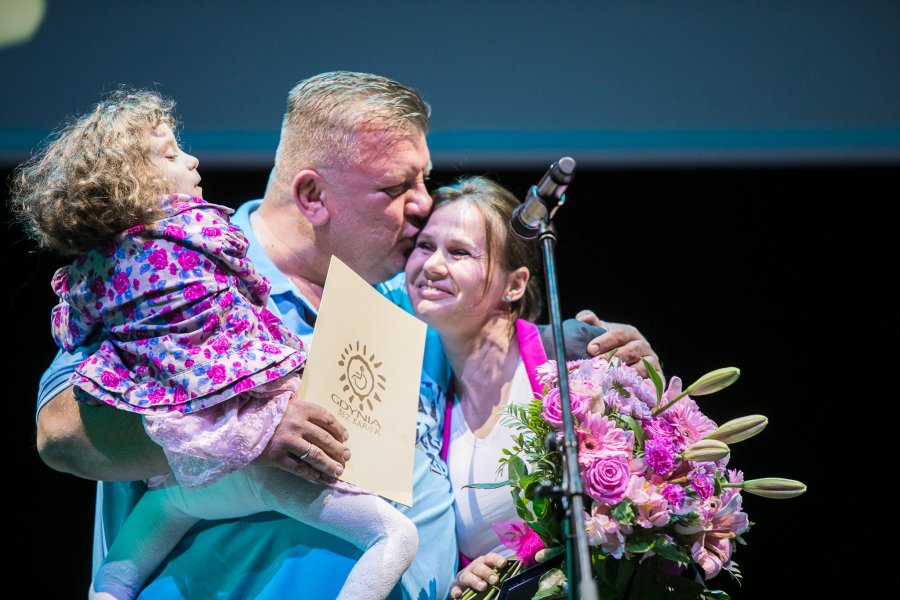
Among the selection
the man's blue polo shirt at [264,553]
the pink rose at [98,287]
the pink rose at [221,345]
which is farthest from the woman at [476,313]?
the pink rose at [98,287]

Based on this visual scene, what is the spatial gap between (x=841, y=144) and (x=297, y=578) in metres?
2.35

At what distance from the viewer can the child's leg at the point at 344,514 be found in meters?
1.84

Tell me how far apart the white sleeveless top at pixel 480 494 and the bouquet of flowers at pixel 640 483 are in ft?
0.84

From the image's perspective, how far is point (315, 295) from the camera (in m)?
2.51

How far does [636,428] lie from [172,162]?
3.58ft

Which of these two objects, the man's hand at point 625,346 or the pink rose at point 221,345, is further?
the man's hand at point 625,346

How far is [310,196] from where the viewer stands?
251 cm

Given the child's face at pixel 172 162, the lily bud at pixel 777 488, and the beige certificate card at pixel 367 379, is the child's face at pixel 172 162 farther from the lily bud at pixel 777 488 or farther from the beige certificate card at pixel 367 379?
the lily bud at pixel 777 488

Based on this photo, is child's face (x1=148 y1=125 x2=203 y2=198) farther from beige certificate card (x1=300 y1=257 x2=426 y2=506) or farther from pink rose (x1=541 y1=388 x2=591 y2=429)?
pink rose (x1=541 y1=388 x2=591 y2=429)

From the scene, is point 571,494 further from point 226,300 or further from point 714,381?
point 226,300

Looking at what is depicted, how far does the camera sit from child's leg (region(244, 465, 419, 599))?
1.84 m

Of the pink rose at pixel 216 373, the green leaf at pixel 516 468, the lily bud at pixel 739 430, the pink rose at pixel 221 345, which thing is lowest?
the green leaf at pixel 516 468

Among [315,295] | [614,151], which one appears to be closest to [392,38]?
[614,151]

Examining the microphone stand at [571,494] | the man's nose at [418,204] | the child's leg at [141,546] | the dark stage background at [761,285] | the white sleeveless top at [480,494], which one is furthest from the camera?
the dark stage background at [761,285]
